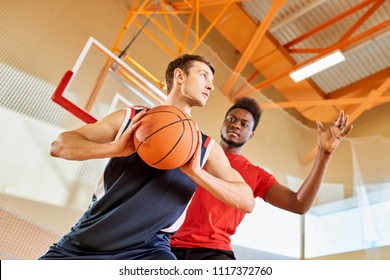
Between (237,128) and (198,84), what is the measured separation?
0.83 m

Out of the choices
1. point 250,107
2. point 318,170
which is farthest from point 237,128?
point 318,170

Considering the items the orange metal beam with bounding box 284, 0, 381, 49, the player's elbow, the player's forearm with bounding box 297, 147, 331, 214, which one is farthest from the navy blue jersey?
the orange metal beam with bounding box 284, 0, 381, 49

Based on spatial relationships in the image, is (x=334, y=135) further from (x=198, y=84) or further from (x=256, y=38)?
(x=256, y=38)

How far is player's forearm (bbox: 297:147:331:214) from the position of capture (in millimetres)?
2705

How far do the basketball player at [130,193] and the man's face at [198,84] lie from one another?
28 centimetres

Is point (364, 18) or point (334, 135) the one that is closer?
point (334, 135)

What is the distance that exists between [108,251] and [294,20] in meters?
8.18

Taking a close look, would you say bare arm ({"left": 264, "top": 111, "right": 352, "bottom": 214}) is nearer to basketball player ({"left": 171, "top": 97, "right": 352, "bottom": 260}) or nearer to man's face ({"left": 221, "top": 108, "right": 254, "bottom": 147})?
basketball player ({"left": 171, "top": 97, "right": 352, "bottom": 260})

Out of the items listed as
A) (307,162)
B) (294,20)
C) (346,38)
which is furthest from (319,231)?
(294,20)

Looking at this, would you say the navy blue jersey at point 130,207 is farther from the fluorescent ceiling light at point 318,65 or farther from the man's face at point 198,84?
the fluorescent ceiling light at point 318,65

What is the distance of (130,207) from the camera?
1.95 metres
